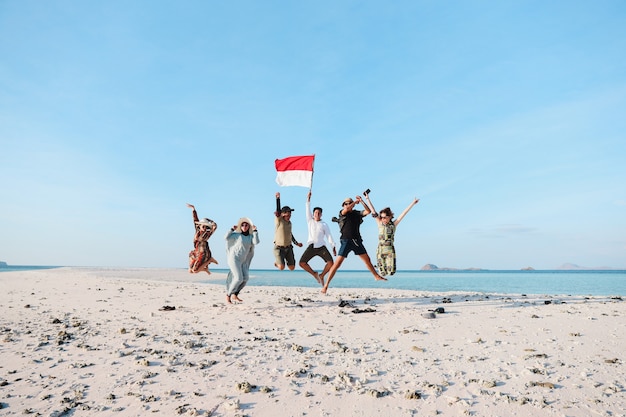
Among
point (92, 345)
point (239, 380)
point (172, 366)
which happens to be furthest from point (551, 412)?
point (92, 345)

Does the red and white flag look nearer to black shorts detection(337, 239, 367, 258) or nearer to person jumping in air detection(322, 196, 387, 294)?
person jumping in air detection(322, 196, 387, 294)

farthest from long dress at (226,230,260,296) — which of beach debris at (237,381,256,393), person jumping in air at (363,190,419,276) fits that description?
beach debris at (237,381,256,393)

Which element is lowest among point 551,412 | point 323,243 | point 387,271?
point 551,412

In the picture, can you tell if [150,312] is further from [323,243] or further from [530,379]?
[530,379]

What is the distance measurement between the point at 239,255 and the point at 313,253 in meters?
2.76

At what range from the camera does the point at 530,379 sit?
4.76 metres

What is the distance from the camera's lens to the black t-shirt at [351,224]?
11.2 metres

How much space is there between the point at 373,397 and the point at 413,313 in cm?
540

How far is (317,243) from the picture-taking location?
40.1 feet

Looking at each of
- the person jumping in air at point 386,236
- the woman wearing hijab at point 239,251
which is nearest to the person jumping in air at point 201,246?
the woman wearing hijab at point 239,251

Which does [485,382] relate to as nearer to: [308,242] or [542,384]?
[542,384]

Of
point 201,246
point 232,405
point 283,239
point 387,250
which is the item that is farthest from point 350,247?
point 232,405

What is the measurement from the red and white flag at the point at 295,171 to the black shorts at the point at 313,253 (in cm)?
206

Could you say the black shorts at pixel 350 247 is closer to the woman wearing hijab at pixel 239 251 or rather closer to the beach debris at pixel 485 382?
the woman wearing hijab at pixel 239 251
